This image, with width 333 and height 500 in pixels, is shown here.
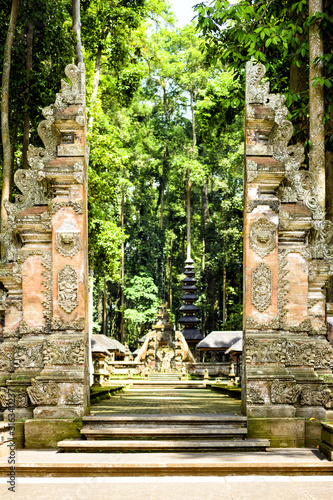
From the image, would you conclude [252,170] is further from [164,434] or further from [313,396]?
[164,434]

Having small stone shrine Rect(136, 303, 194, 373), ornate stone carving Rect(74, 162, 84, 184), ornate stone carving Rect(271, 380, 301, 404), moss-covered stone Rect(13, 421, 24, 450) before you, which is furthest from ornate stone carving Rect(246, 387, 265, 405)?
small stone shrine Rect(136, 303, 194, 373)

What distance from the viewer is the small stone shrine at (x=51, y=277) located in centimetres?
793

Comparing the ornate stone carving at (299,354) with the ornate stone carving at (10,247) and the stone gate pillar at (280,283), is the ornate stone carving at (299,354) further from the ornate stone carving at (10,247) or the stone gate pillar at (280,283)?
the ornate stone carving at (10,247)

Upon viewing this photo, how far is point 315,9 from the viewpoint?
10.0m

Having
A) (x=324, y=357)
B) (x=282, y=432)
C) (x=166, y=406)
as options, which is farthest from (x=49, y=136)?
(x=166, y=406)

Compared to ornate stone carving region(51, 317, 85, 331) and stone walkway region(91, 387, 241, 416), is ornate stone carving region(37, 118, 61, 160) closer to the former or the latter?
ornate stone carving region(51, 317, 85, 331)

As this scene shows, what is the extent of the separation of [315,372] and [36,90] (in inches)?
410

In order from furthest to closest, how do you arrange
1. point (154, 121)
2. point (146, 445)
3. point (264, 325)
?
1. point (154, 121)
2. point (264, 325)
3. point (146, 445)

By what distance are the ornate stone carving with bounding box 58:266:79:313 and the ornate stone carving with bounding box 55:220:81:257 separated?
30 centimetres

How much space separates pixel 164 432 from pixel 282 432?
5.12 feet

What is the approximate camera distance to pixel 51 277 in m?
8.36

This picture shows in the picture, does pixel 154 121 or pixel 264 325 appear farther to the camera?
pixel 154 121

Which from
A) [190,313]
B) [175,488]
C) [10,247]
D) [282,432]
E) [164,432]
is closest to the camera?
[175,488]

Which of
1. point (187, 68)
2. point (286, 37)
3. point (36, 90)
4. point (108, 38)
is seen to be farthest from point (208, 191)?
point (286, 37)
